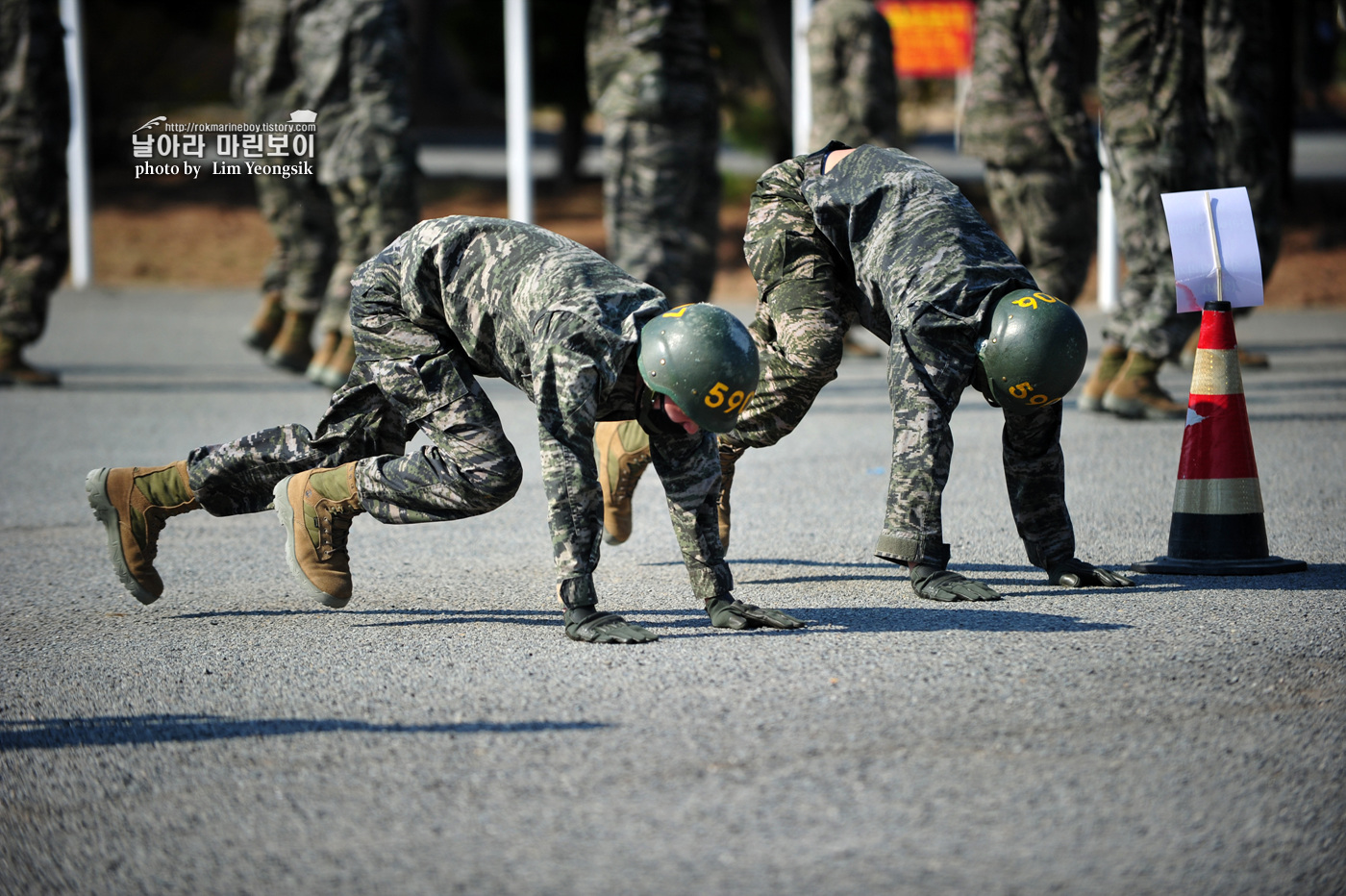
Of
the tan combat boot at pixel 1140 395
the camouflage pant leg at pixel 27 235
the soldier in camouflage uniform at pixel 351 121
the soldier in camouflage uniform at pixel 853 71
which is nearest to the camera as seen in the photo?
the tan combat boot at pixel 1140 395

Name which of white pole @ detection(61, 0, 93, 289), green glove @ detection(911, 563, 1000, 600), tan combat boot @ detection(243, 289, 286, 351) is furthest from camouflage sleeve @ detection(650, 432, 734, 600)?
white pole @ detection(61, 0, 93, 289)

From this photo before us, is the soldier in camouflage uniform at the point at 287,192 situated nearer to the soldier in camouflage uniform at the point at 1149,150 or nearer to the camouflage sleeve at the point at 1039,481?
the soldier in camouflage uniform at the point at 1149,150

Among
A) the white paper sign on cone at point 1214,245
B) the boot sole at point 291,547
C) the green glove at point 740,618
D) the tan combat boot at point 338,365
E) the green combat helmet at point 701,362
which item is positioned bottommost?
the green glove at point 740,618

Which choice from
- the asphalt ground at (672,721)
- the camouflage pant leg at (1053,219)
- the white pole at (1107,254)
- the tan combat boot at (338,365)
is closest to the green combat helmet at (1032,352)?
the asphalt ground at (672,721)

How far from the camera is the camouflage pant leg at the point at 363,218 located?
32.3ft

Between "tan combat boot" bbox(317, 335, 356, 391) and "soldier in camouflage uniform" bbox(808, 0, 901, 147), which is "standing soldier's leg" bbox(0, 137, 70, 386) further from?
"soldier in camouflage uniform" bbox(808, 0, 901, 147)

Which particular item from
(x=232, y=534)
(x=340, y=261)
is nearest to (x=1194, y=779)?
(x=232, y=534)

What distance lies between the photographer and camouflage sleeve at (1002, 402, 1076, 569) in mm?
4980

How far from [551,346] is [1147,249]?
5.39m

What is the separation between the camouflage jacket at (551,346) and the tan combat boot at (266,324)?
21.7 ft

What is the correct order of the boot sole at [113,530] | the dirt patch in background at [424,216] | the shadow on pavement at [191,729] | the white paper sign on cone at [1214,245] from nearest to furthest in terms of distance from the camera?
the shadow on pavement at [191,729], the boot sole at [113,530], the white paper sign on cone at [1214,245], the dirt patch in background at [424,216]

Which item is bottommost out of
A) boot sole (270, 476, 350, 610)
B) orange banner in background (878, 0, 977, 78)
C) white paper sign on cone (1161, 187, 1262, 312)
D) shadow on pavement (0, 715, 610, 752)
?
shadow on pavement (0, 715, 610, 752)

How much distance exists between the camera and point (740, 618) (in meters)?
4.59

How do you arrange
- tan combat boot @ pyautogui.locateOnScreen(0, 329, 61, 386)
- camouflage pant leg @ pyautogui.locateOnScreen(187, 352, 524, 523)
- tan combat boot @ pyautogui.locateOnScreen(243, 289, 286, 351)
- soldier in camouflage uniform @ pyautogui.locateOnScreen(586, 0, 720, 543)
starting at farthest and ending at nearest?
tan combat boot @ pyautogui.locateOnScreen(243, 289, 286, 351) < tan combat boot @ pyautogui.locateOnScreen(0, 329, 61, 386) < soldier in camouflage uniform @ pyautogui.locateOnScreen(586, 0, 720, 543) < camouflage pant leg @ pyautogui.locateOnScreen(187, 352, 524, 523)
